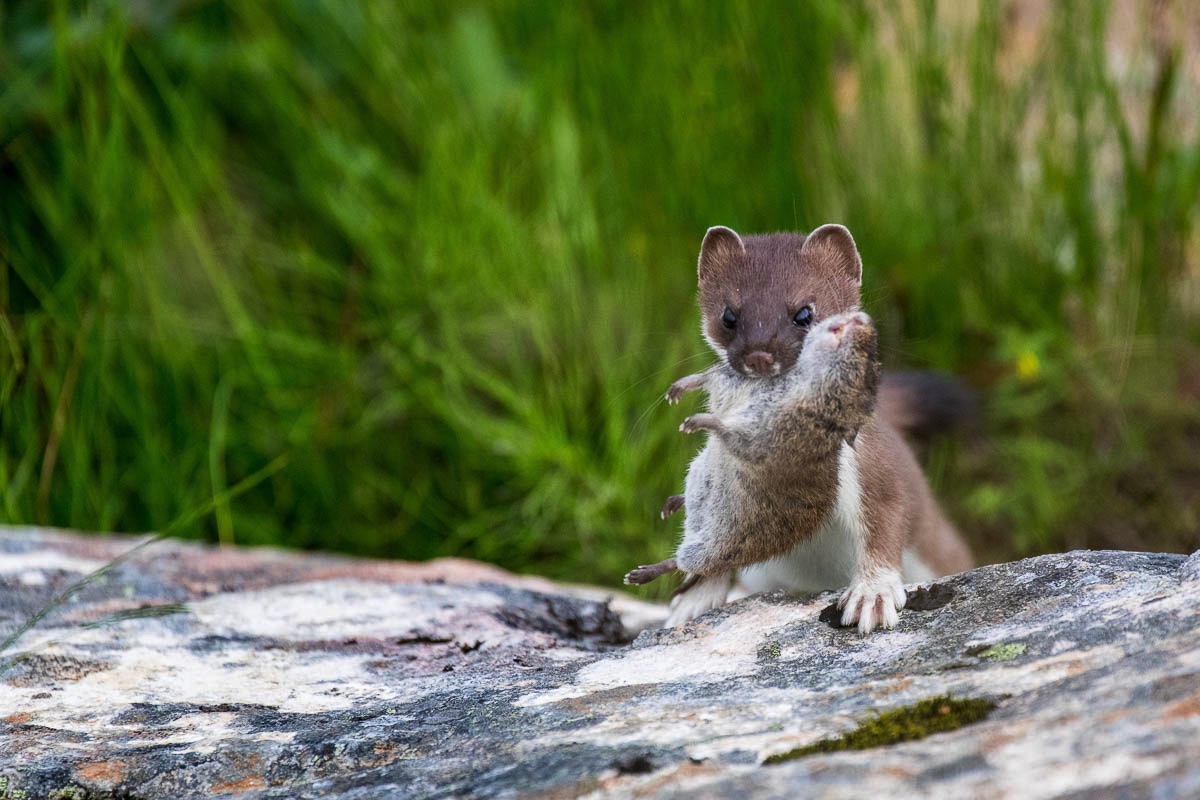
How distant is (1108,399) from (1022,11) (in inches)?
83.8

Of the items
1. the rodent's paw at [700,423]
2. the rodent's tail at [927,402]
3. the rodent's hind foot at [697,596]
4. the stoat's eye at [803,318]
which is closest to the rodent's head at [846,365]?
the rodent's paw at [700,423]

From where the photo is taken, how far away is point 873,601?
217cm

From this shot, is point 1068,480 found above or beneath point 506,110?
beneath

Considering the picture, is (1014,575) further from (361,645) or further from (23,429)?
(23,429)

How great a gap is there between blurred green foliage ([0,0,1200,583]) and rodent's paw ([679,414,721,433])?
6.05 feet

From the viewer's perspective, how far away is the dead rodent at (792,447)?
2.21 metres

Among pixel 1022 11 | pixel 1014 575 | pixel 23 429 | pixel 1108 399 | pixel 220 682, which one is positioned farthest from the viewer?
pixel 1022 11

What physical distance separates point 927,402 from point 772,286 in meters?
0.96

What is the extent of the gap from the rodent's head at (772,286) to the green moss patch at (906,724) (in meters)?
0.96

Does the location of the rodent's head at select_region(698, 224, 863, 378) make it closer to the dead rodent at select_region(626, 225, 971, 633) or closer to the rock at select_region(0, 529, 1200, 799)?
the dead rodent at select_region(626, 225, 971, 633)

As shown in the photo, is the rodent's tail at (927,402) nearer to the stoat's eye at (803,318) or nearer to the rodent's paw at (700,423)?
the stoat's eye at (803,318)

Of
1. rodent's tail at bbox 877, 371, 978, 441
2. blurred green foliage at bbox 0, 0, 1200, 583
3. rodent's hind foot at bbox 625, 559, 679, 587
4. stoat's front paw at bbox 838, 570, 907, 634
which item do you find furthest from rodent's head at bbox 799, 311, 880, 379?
blurred green foliage at bbox 0, 0, 1200, 583

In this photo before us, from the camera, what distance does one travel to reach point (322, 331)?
16.1 ft

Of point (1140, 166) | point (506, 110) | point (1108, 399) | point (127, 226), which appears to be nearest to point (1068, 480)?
point (1108, 399)
